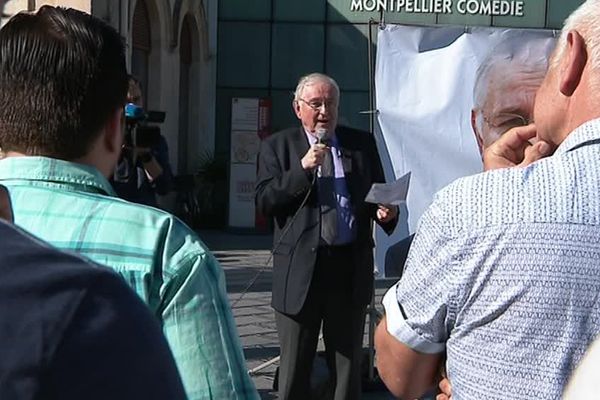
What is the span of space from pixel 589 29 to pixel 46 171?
1.03 m

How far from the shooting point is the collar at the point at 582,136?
2004 millimetres

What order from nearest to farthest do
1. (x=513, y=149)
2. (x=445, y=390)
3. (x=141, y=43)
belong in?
1. (x=445, y=390)
2. (x=513, y=149)
3. (x=141, y=43)

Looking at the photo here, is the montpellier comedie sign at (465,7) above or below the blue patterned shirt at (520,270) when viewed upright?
above

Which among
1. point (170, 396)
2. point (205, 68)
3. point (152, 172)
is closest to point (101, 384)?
point (170, 396)

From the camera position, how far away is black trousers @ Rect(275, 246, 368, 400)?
526 centimetres

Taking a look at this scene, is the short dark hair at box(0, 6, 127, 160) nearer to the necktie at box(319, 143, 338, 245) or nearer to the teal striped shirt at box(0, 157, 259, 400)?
the teal striped shirt at box(0, 157, 259, 400)

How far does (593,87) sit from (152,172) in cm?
448

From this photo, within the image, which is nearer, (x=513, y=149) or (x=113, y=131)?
(x=113, y=131)

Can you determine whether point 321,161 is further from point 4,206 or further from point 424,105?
point 4,206

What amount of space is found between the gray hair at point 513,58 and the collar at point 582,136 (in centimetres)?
335

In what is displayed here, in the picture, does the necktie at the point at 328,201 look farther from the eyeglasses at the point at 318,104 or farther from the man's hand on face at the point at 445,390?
the man's hand on face at the point at 445,390

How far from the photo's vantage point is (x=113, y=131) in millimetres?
2027

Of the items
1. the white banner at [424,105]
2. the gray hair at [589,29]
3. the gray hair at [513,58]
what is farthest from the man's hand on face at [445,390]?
the white banner at [424,105]

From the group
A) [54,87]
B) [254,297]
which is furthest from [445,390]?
[254,297]
